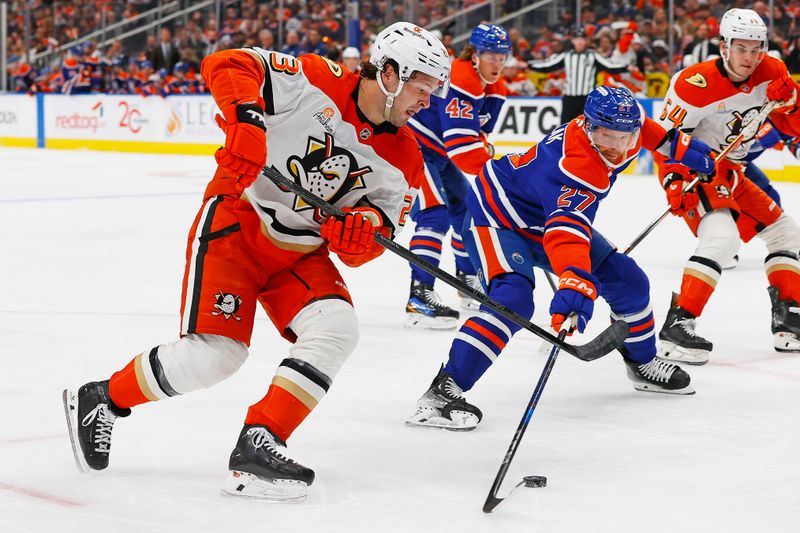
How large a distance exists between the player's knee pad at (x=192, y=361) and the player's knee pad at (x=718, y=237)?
2.11 metres

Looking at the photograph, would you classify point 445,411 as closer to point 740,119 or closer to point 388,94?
point 388,94

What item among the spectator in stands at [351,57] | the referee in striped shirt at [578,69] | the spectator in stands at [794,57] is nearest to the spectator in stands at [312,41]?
the spectator in stands at [351,57]

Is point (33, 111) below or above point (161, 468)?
below

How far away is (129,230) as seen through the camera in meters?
7.23

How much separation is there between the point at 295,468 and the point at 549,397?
1.25m

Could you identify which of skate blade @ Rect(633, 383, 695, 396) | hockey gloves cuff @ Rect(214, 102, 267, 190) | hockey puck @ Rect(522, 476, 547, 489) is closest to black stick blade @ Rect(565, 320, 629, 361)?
hockey puck @ Rect(522, 476, 547, 489)

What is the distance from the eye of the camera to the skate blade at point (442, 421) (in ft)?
10.0

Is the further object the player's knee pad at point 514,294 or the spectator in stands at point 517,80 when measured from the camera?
the spectator in stands at point 517,80

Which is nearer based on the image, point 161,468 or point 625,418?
point 161,468

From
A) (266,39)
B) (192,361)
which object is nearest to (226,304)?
(192,361)

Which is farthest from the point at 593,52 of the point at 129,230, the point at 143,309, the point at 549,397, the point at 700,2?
the point at 549,397

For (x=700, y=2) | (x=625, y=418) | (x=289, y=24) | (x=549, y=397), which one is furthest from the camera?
(x=289, y=24)

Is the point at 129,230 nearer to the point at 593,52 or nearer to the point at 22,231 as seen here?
the point at 22,231

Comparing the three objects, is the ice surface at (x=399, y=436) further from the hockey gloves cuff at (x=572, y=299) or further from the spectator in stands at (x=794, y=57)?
the spectator in stands at (x=794, y=57)
